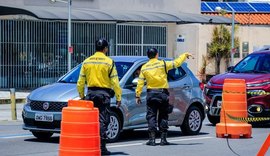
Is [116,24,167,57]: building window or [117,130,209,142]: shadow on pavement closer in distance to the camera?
[117,130,209,142]: shadow on pavement

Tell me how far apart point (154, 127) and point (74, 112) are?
5432mm

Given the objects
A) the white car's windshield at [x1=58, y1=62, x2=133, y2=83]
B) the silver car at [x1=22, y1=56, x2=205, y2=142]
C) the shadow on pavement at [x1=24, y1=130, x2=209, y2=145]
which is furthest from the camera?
the white car's windshield at [x1=58, y1=62, x2=133, y2=83]

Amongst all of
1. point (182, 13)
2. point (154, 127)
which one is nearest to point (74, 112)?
point (154, 127)

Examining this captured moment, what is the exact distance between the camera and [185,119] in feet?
53.6

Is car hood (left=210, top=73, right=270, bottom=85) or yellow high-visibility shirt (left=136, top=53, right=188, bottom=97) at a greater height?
yellow high-visibility shirt (left=136, top=53, right=188, bottom=97)

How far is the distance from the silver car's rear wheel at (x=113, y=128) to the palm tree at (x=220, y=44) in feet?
112

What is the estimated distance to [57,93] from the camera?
1433 centimetres

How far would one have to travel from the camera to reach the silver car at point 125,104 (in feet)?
46.8

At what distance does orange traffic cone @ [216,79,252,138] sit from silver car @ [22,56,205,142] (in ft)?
2.40

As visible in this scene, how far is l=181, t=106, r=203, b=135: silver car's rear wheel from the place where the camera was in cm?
1641

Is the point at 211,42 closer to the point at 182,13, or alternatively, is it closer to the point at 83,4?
the point at 182,13

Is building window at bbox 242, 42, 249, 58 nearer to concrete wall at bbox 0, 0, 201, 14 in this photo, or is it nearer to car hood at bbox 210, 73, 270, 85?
concrete wall at bbox 0, 0, 201, 14

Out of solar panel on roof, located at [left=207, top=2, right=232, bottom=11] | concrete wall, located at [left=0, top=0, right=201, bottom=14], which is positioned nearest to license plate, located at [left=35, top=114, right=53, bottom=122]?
concrete wall, located at [left=0, top=0, right=201, bottom=14]

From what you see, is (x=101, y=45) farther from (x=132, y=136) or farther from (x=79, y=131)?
(x=132, y=136)
